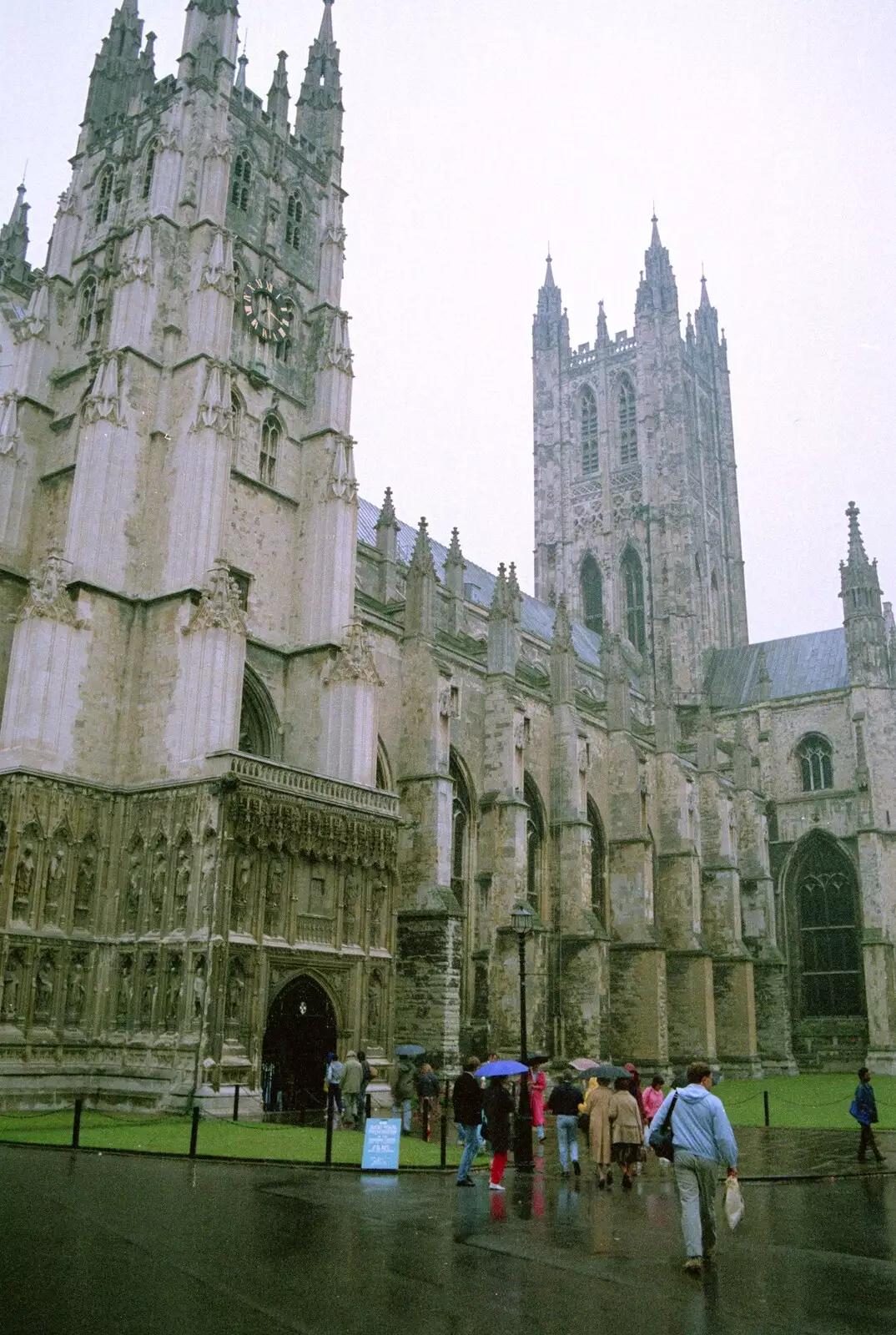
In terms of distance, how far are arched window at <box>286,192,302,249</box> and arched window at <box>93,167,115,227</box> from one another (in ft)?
16.1

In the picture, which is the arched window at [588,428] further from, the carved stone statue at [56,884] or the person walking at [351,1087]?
the person walking at [351,1087]

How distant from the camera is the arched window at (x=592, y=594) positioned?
62.9 meters

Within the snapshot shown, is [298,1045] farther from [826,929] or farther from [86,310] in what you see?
[826,929]

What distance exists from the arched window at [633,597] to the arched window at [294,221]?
3343 centimetres

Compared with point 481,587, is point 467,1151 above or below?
below

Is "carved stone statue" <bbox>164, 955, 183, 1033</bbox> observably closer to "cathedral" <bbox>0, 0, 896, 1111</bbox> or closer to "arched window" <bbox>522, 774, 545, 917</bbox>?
"cathedral" <bbox>0, 0, 896, 1111</bbox>

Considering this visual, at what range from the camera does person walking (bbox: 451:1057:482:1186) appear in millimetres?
13742

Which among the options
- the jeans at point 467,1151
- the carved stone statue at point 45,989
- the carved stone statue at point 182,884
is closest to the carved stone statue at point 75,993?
the carved stone statue at point 45,989

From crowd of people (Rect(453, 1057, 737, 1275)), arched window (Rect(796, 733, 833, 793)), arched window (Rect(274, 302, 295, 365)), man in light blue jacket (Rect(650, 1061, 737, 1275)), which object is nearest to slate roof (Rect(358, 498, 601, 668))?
arched window (Rect(274, 302, 295, 365))

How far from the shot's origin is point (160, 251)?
1105 inches

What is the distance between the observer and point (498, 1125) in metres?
13.4

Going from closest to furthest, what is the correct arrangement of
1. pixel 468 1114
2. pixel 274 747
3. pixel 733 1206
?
1. pixel 733 1206
2. pixel 468 1114
3. pixel 274 747

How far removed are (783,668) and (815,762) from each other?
278 inches

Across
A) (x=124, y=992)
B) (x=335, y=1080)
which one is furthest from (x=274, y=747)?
(x=335, y=1080)
